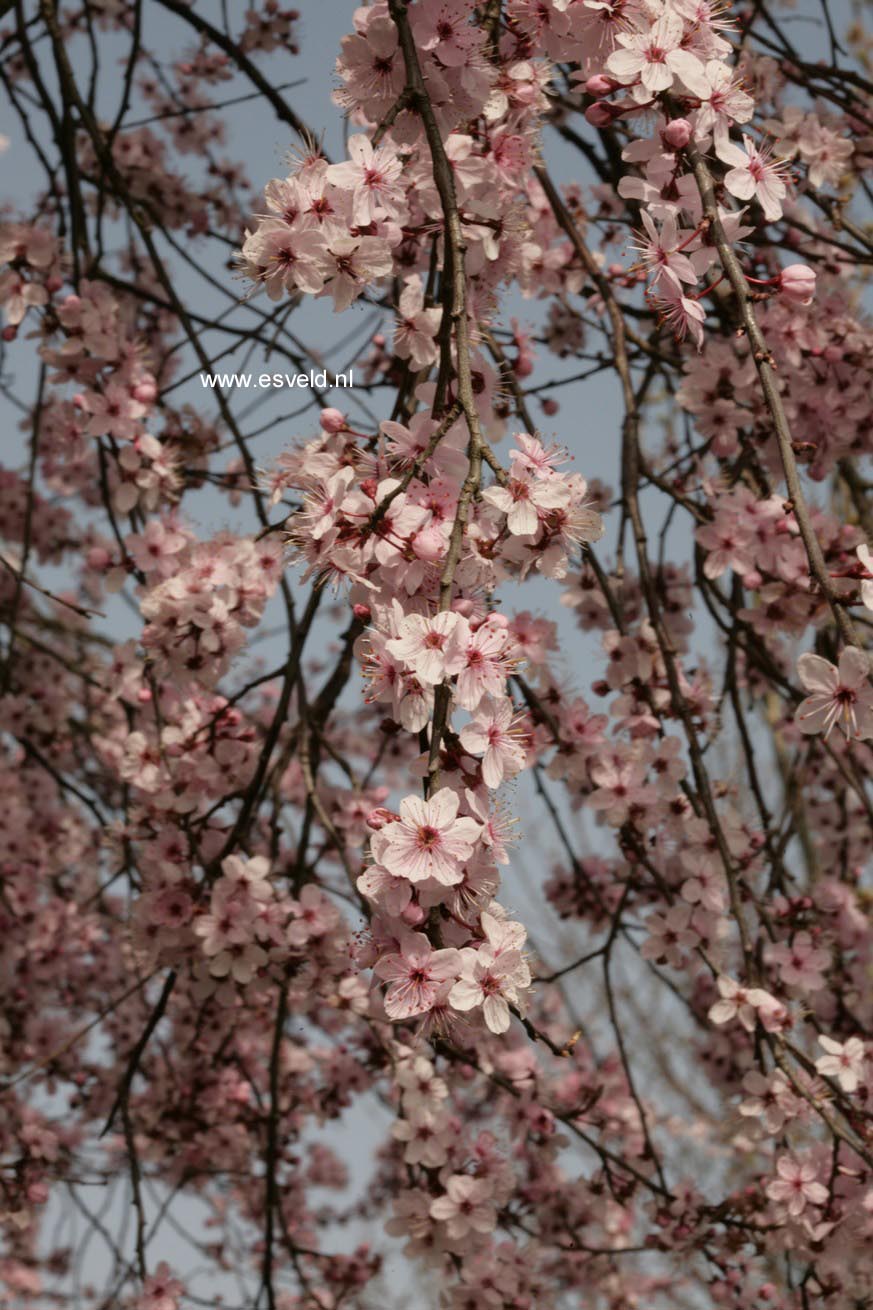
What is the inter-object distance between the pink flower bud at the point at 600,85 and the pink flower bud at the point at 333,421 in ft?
2.10

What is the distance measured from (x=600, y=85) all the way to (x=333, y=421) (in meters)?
0.68

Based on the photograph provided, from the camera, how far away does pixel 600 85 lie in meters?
2.01

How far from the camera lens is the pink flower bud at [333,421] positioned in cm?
180

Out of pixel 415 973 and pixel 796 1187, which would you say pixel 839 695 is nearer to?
pixel 415 973

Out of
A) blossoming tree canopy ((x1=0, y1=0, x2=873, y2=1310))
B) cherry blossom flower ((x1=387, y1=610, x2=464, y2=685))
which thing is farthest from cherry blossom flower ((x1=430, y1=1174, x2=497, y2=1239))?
cherry blossom flower ((x1=387, y1=610, x2=464, y2=685))

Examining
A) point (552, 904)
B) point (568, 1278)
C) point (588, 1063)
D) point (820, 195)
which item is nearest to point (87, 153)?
point (820, 195)

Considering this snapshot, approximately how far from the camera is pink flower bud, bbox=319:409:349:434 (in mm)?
1796

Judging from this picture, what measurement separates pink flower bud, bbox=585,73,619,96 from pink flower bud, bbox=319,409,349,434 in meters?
0.64

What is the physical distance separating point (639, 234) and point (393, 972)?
1088 millimetres

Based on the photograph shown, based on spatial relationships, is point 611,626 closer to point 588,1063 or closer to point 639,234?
point 639,234

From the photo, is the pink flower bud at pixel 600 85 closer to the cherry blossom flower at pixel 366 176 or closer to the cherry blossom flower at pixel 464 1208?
the cherry blossom flower at pixel 366 176

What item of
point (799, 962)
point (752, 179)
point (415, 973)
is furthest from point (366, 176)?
point (799, 962)

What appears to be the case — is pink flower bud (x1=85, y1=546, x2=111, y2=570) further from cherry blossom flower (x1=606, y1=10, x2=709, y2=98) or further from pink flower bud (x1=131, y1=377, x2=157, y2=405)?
cherry blossom flower (x1=606, y1=10, x2=709, y2=98)

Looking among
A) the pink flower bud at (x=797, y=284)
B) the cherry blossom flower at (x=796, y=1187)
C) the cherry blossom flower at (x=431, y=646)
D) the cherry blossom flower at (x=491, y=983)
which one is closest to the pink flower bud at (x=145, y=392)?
the pink flower bud at (x=797, y=284)
